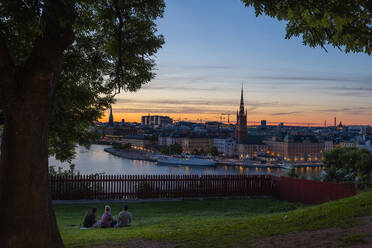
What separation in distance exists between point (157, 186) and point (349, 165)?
915 cm

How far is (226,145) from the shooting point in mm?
179000

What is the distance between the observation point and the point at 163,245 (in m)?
5.99

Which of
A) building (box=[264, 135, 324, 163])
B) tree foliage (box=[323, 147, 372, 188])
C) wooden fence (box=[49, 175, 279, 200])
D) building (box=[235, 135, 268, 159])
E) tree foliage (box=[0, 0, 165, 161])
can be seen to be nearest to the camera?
tree foliage (box=[0, 0, 165, 161])

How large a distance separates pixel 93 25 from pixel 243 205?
916cm

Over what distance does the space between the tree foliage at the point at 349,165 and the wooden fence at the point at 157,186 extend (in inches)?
101

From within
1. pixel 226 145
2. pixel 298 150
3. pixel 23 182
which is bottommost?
pixel 298 150

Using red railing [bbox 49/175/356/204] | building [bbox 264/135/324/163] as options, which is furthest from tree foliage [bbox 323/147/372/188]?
building [bbox 264/135/324/163]

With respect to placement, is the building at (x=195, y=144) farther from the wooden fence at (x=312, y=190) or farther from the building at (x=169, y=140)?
the wooden fence at (x=312, y=190)

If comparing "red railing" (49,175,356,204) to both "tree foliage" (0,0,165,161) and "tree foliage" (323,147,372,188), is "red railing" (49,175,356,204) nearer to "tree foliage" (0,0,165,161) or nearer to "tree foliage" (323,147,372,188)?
"tree foliage" (323,147,372,188)

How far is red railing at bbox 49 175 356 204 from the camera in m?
15.0

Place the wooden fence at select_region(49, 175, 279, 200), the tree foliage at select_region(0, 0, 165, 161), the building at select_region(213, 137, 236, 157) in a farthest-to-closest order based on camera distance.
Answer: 1. the building at select_region(213, 137, 236, 157)
2. the wooden fence at select_region(49, 175, 279, 200)
3. the tree foliage at select_region(0, 0, 165, 161)

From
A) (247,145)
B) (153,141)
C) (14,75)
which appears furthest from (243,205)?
(153,141)

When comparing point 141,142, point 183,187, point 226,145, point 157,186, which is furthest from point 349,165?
point 141,142

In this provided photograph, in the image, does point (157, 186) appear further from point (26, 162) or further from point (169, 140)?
point (169, 140)
